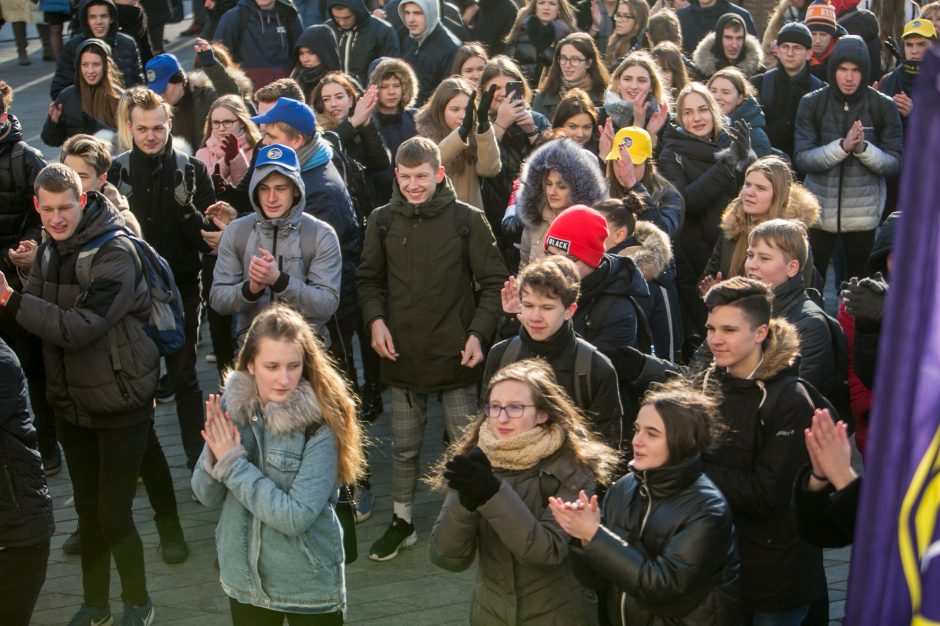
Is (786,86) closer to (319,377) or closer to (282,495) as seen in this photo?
(319,377)

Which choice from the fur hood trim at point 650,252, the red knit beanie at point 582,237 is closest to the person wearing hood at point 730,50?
the fur hood trim at point 650,252

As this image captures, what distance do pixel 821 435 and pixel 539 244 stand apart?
3.32 metres

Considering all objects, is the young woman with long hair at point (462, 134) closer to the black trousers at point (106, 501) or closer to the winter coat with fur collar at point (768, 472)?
the black trousers at point (106, 501)

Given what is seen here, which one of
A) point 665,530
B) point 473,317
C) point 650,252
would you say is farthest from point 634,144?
point 665,530

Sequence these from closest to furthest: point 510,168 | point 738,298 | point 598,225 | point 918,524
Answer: point 918,524, point 738,298, point 598,225, point 510,168

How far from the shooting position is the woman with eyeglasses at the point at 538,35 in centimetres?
1235

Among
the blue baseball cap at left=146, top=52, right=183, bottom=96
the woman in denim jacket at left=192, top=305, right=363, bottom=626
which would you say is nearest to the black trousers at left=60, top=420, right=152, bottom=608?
the woman in denim jacket at left=192, top=305, right=363, bottom=626

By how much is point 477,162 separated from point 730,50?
417 centimetres

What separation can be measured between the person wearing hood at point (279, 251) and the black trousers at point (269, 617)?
1.93 metres

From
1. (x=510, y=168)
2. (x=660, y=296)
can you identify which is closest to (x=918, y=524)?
(x=660, y=296)

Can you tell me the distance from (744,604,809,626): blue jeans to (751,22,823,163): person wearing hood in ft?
20.5

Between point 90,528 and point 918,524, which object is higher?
point 918,524

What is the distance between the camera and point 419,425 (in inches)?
277

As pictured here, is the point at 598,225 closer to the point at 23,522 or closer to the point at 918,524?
the point at 23,522
